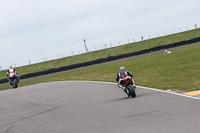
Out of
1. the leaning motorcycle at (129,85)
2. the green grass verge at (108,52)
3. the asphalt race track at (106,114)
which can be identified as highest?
the green grass verge at (108,52)

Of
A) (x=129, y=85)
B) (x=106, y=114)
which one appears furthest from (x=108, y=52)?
(x=106, y=114)

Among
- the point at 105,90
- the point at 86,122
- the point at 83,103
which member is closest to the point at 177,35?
the point at 105,90

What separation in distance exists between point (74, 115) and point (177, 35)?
46017mm

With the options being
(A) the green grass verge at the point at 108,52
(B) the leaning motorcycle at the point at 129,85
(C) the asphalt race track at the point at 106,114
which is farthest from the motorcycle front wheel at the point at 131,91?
(A) the green grass verge at the point at 108,52

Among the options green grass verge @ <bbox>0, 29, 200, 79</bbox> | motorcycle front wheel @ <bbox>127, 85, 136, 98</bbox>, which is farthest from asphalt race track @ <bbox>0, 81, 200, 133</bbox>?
green grass verge @ <bbox>0, 29, 200, 79</bbox>

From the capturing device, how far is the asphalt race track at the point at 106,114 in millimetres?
8242

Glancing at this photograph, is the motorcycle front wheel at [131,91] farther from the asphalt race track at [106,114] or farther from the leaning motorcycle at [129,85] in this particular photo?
the asphalt race track at [106,114]

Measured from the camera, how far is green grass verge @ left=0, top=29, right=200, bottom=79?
52.1 metres

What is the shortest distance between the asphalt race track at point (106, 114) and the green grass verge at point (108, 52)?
37321mm

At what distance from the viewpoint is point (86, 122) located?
30.8 feet

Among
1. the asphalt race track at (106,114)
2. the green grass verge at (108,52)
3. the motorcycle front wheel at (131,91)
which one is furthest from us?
the green grass verge at (108,52)

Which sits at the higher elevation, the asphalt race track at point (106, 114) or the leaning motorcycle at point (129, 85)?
the leaning motorcycle at point (129, 85)

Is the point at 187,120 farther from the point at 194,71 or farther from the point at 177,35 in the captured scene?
the point at 177,35

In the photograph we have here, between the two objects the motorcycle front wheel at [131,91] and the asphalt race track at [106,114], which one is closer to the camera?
the asphalt race track at [106,114]
